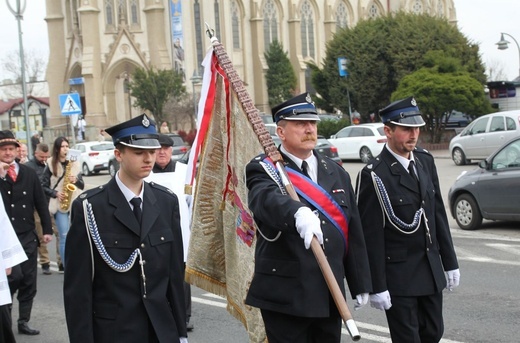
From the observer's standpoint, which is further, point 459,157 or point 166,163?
point 459,157

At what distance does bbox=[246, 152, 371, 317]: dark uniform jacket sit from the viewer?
4.07 metres

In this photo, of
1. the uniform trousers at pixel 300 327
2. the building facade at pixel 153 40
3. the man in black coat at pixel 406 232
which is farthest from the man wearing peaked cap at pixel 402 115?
the building facade at pixel 153 40

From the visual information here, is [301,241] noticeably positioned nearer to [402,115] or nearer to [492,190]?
[402,115]

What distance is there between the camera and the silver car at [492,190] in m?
12.4

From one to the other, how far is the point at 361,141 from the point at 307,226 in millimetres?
25776

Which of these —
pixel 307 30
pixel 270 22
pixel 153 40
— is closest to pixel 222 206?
pixel 153 40

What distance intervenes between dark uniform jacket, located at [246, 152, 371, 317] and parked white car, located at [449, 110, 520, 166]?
20.0 m

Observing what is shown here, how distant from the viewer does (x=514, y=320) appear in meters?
7.39

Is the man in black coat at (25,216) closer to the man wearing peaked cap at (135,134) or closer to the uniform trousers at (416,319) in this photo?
the man wearing peaked cap at (135,134)

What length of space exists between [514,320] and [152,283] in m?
4.48

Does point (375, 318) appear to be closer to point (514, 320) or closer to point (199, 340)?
point (514, 320)

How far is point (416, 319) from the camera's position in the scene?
5070 mm

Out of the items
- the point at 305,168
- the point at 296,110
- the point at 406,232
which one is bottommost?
the point at 406,232

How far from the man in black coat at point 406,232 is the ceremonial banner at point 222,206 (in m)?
0.89
